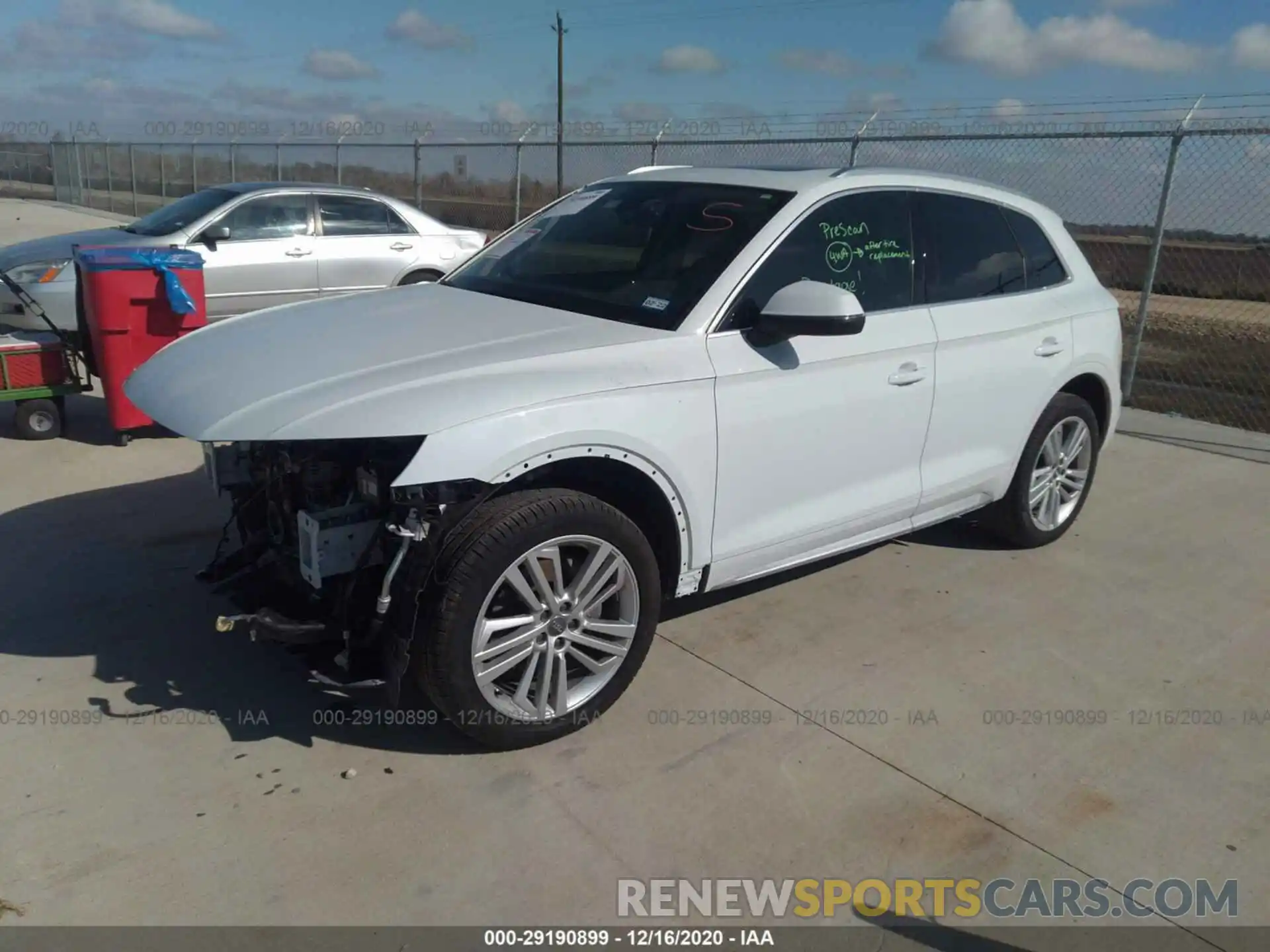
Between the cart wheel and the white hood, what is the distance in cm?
340

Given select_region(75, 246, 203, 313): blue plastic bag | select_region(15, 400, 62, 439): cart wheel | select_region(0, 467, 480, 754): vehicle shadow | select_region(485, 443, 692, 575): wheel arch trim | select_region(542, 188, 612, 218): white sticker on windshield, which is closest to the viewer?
select_region(485, 443, 692, 575): wheel arch trim

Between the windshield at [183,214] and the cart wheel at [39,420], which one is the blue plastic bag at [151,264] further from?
the windshield at [183,214]

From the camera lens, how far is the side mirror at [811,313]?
3541 mm

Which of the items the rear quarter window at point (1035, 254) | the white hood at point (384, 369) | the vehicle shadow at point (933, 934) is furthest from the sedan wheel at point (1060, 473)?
the vehicle shadow at point (933, 934)

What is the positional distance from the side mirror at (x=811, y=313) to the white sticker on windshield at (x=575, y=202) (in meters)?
1.38

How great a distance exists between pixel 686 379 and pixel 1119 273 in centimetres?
1636

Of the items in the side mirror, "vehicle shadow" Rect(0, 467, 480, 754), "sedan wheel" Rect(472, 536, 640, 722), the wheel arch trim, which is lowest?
"vehicle shadow" Rect(0, 467, 480, 754)

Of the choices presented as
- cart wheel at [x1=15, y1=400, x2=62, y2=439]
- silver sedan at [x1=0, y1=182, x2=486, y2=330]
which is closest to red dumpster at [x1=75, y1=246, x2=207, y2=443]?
cart wheel at [x1=15, y1=400, x2=62, y2=439]

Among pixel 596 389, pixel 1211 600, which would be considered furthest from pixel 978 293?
pixel 596 389

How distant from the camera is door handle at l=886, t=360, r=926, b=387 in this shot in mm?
4164

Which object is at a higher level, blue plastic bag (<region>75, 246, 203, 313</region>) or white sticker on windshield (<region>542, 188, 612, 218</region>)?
white sticker on windshield (<region>542, 188, 612, 218</region>)

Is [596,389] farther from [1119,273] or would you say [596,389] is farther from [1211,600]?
[1119,273]

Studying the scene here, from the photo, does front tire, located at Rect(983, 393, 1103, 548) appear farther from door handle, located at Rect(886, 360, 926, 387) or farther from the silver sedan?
the silver sedan

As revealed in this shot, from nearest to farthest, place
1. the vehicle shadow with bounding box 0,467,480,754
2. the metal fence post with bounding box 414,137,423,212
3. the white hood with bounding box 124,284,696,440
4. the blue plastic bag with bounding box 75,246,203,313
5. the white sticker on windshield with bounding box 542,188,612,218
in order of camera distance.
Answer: the white hood with bounding box 124,284,696,440 → the vehicle shadow with bounding box 0,467,480,754 → the white sticker on windshield with bounding box 542,188,612,218 → the blue plastic bag with bounding box 75,246,203,313 → the metal fence post with bounding box 414,137,423,212
